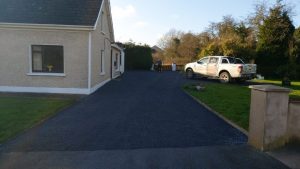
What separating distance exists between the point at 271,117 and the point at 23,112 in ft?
26.2

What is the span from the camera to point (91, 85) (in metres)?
16.2

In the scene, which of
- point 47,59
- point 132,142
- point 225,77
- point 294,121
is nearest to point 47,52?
point 47,59

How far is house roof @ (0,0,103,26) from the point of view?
15.6 m

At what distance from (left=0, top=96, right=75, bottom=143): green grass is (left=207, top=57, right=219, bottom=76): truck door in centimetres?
1352

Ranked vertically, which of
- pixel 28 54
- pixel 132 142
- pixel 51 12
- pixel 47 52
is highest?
pixel 51 12

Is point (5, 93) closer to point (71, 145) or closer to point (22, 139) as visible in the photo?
point (22, 139)

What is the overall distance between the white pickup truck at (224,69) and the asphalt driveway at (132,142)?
38.9 ft

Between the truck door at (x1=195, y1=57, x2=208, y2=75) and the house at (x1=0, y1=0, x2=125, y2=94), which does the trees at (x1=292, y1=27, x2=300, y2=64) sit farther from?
the house at (x1=0, y1=0, x2=125, y2=94)

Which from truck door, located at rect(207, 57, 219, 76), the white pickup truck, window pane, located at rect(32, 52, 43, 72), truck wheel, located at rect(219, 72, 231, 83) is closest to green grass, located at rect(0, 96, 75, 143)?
window pane, located at rect(32, 52, 43, 72)

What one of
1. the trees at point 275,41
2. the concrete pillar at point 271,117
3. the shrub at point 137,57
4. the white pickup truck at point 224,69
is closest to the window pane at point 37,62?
the concrete pillar at point 271,117

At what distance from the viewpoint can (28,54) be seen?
15828mm

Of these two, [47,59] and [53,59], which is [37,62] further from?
[53,59]

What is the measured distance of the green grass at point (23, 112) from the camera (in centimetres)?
816

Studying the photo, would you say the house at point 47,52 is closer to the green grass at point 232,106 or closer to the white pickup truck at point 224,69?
the green grass at point 232,106
